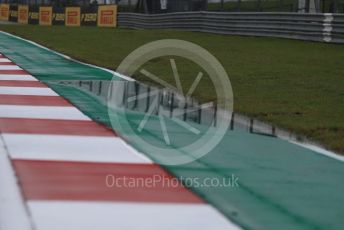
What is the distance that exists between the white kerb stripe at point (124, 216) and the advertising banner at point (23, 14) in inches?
2420

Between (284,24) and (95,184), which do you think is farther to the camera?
(284,24)

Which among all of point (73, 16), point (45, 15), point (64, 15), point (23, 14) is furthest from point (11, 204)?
point (23, 14)

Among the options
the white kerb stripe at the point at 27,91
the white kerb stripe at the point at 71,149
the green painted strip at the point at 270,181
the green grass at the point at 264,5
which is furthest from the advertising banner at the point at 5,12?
the white kerb stripe at the point at 71,149

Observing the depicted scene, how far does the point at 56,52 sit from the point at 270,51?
6.56m

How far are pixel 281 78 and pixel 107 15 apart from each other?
40606mm

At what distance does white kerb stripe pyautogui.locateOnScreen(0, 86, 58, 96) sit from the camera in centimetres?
1146

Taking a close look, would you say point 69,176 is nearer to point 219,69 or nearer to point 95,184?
point 95,184

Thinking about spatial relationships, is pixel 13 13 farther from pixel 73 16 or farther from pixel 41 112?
pixel 41 112

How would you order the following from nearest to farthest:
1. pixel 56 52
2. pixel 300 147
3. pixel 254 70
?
pixel 300 147 → pixel 254 70 → pixel 56 52

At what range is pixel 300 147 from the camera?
311 inches

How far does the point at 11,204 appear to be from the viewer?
5012 mm

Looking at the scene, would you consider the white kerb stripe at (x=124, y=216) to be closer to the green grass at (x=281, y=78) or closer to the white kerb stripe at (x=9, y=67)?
the green grass at (x=281, y=78)

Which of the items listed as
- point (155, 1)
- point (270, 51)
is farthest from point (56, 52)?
point (155, 1)

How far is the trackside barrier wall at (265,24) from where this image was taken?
26.6 metres
